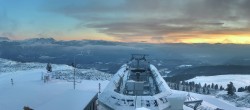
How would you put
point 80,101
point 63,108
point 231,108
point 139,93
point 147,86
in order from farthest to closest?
point 231,108 < point 147,86 < point 139,93 < point 80,101 < point 63,108

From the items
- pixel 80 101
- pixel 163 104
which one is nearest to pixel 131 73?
pixel 163 104

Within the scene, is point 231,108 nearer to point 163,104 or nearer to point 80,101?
point 163,104

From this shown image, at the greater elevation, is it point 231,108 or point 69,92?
point 69,92

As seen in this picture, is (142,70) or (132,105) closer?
(132,105)

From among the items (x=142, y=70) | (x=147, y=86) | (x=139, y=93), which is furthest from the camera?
(x=142, y=70)

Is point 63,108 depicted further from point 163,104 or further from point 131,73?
Result: point 131,73

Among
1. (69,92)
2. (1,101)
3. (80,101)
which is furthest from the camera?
(1,101)

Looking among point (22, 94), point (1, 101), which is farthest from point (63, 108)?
point (22, 94)

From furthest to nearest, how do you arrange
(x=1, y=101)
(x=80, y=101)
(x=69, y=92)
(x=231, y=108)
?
(x=231, y=108), (x=1, y=101), (x=69, y=92), (x=80, y=101)

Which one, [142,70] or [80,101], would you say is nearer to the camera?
[80,101]
